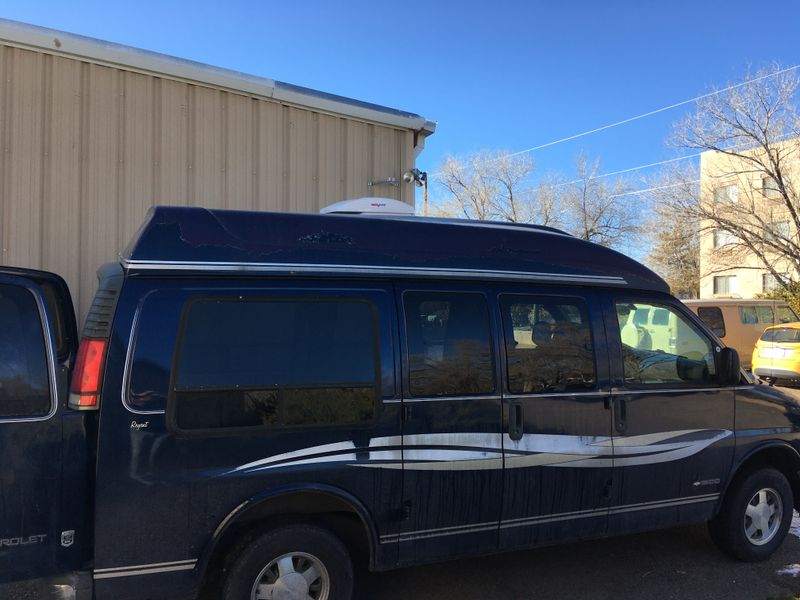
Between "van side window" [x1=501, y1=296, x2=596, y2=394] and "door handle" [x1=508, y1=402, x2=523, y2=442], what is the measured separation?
0.10 metres

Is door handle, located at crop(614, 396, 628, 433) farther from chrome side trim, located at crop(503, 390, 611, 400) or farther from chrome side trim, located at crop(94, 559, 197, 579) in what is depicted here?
chrome side trim, located at crop(94, 559, 197, 579)

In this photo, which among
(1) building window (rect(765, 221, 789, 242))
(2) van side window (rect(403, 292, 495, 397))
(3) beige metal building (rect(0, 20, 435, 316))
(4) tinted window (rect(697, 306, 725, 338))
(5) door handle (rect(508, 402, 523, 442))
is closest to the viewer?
(2) van side window (rect(403, 292, 495, 397))

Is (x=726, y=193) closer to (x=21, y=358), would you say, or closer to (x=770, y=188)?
(x=770, y=188)

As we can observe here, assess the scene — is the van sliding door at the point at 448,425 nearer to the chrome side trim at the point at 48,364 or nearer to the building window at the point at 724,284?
the chrome side trim at the point at 48,364

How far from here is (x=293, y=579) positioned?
3.05 metres

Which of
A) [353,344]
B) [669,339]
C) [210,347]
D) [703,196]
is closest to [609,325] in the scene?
[669,339]

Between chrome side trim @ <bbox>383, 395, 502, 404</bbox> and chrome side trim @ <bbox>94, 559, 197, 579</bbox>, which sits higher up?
chrome side trim @ <bbox>383, 395, 502, 404</bbox>

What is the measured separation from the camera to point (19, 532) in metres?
2.64

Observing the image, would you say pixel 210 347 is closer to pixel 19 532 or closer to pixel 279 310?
pixel 279 310

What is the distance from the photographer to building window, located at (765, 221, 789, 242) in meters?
24.0

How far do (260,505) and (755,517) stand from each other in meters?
3.64

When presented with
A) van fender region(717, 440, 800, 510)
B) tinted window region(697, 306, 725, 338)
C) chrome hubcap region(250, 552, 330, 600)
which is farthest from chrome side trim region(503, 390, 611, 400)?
tinted window region(697, 306, 725, 338)

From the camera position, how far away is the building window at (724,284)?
129ft

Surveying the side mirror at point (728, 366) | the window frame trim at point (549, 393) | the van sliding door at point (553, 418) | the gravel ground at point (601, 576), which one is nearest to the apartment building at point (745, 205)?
the side mirror at point (728, 366)
